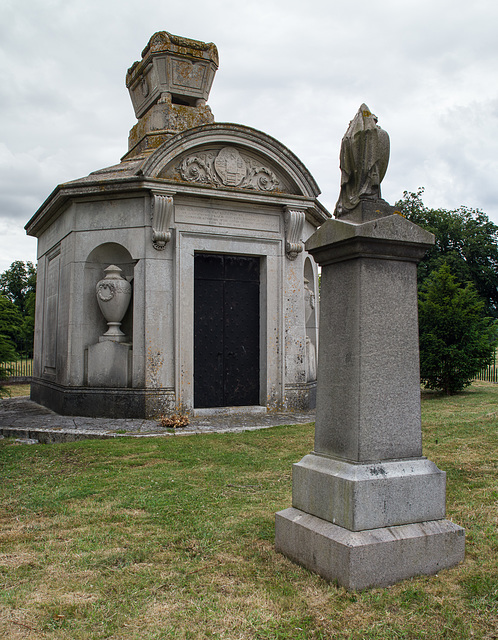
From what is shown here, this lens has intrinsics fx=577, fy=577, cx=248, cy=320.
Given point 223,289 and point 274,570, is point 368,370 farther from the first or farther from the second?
point 223,289

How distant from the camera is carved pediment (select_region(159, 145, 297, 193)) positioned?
10984 millimetres

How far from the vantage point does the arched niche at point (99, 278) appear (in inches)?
439

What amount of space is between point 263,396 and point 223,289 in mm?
2286

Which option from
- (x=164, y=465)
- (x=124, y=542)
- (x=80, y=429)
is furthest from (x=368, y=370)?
(x=80, y=429)

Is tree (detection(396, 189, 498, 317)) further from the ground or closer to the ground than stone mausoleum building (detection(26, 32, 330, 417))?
further from the ground

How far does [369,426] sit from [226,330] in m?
7.86

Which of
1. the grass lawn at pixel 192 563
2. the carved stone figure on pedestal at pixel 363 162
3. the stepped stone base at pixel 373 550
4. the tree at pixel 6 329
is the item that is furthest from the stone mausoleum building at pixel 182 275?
the stepped stone base at pixel 373 550

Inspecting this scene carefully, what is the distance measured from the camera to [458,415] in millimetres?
10297

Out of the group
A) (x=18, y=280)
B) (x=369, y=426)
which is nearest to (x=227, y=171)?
(x=369, y=426)

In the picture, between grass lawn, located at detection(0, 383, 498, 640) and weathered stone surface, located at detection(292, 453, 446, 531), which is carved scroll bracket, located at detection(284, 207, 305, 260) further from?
weathered stone surface, located at detection(292, 453, 446, 531)

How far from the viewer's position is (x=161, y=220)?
10.7 meters

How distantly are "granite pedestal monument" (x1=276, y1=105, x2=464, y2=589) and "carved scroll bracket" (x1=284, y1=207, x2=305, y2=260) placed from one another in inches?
293

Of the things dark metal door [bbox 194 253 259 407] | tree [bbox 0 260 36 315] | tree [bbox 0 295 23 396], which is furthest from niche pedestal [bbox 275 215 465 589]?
tree [bbox 0 260 36 315]

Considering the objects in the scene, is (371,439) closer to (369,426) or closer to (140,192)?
(369,426)
